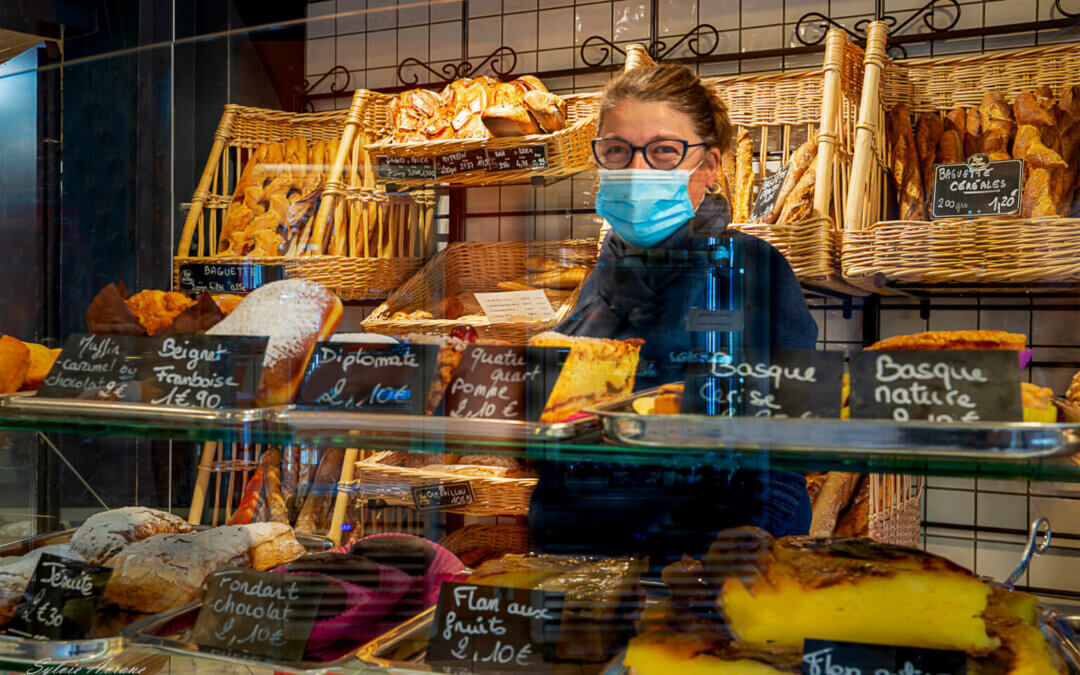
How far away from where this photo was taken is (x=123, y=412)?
41.7 inches

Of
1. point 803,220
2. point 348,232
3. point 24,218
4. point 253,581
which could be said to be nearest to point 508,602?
point 253,581

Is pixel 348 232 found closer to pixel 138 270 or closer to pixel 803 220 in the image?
pixel 138 270

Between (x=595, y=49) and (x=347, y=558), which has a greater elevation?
(x=595, y=49)

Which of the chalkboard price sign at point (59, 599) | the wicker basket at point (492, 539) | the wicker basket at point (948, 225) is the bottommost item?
the chalkboard price sign at point (59, 599)

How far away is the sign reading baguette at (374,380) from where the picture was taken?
101cm

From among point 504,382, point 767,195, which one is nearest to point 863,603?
point 504,382

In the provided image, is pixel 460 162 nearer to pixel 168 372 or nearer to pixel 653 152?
pixel 653 152

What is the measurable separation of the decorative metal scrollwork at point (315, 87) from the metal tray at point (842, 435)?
65 cm

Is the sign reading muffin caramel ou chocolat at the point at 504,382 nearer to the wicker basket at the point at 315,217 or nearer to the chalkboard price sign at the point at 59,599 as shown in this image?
the wicker basket at the point at 315,217

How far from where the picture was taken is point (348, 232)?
1.17 m

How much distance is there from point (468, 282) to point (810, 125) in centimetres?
57

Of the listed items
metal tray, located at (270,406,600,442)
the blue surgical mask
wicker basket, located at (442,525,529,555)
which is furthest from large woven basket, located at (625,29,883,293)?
wicker basket, located at (442,525,529,555)

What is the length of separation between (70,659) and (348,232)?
68 centimetres

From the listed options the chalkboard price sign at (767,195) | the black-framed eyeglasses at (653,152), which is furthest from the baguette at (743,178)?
the black-framed eyeglasses at (653,152)
